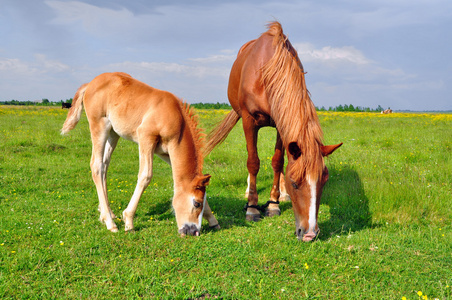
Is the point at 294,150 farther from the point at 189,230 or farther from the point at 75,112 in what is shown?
the point at 75,112

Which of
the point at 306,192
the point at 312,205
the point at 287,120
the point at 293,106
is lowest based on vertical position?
the point at 312,205

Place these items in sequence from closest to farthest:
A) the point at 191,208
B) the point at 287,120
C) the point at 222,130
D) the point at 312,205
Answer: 1. the point at 312,205
2. the point at 287,120
3. the point at 191,208
4. the point at 222,130

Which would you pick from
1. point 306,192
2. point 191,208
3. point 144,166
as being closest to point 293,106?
point 306,192

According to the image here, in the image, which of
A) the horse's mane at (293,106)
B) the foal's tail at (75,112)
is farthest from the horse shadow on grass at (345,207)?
the foal's tail at (75,112)

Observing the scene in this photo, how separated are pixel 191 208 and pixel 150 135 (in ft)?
3.88

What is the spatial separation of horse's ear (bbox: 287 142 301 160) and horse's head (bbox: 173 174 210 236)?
121cm

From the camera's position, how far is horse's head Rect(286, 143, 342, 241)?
158 inches

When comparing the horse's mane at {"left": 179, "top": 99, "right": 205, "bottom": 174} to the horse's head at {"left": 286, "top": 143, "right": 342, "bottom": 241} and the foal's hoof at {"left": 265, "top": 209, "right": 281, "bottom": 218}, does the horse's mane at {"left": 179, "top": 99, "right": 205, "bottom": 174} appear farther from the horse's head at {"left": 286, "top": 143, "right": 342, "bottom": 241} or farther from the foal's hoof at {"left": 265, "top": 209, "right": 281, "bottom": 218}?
the foal's hoof at {"left": 265, "top": 209, "right": 281, "bottom": 218}

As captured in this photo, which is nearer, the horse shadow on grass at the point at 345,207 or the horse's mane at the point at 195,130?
the horse's mane at the point at 195,130

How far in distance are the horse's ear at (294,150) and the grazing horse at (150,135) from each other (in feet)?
3.72

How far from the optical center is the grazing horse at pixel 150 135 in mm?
4602

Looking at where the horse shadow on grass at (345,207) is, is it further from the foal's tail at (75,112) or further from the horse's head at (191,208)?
the foal's tail at (75,112)

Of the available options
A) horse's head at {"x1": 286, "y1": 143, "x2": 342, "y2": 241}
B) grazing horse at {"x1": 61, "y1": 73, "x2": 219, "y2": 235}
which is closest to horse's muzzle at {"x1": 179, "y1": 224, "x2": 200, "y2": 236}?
grazing horse at {"x1": 61, "y1": 73, "x2": 219, "y2": 235}

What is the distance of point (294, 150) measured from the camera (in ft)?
13.4
